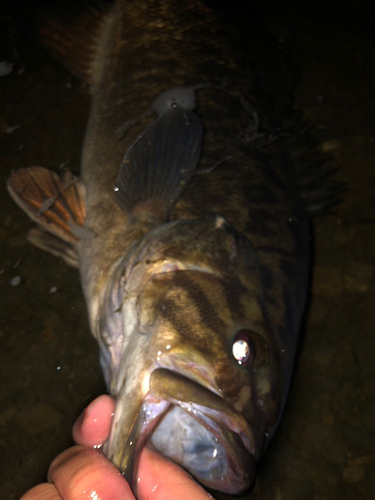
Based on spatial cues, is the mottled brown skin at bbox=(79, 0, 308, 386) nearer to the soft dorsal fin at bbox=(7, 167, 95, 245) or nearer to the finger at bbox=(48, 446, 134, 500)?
the soft dorsal fin at bbox=(7, 167, 95, 245)

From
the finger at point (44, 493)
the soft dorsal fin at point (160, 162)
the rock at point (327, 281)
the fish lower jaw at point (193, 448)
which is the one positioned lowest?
the rock at point (327, 281)

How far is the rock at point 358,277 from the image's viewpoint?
3249mm

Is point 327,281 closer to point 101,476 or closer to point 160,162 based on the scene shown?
→ point 160,162

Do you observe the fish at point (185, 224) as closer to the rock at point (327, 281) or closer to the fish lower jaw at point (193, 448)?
the fish lower jaw at point (193, 448)

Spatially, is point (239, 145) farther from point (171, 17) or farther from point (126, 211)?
point (171, 17)

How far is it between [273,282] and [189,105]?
125 centimetres

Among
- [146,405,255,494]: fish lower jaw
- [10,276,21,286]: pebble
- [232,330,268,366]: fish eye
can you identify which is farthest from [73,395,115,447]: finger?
[10,276,21,286]: pebble

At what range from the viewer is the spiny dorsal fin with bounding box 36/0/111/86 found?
10.7 feet

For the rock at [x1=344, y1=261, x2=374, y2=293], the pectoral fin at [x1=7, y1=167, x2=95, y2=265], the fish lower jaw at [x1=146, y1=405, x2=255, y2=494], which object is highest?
the pectoral fin at [x1=7, y1=167, x2=95, y2=265]

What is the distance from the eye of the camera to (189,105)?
8.59 ft

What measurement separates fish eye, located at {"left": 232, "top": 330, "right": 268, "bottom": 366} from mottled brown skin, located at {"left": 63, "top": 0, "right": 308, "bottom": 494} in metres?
0.05

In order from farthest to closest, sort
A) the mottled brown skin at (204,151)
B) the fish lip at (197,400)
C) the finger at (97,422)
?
1. the mottled brown skin at (204,151)
2. the finger at (97,422)
3. the fish lip at (197,400)

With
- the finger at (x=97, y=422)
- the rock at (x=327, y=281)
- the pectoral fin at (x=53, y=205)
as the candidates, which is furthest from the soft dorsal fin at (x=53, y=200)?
the rock at (x=327, y=281)

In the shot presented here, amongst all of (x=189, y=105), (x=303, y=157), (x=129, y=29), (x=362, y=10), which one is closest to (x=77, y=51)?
(x=129, y=29)
